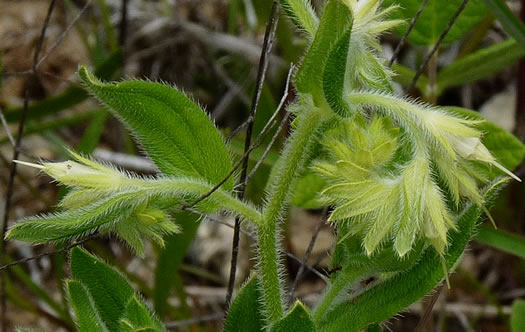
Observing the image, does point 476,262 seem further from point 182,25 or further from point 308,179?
point 182,25

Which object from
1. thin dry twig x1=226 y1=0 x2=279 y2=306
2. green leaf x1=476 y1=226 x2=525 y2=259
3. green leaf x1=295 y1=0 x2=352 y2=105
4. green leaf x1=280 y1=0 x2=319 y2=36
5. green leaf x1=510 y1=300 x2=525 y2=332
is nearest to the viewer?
green leaf x1=295 y1=0 x2=352 y2=105

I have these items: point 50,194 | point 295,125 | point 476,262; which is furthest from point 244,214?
point 50,194

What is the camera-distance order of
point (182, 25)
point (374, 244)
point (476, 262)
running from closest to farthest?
point (374, 244) < point (476, 262) < point (182, 25)

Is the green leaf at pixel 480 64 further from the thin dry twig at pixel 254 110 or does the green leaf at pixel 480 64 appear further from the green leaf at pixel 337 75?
the green leaf at pixel 337 75

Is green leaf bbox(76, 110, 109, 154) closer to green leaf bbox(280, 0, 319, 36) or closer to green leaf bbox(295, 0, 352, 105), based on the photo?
green leaf bbox(280, 0, 319, 36)

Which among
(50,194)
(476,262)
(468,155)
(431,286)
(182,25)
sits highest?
(468,155)

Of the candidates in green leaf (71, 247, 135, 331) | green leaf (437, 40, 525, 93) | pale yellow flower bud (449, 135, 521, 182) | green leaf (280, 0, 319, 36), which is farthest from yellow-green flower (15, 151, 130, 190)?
green leaf (437, 40, 525, 93)
